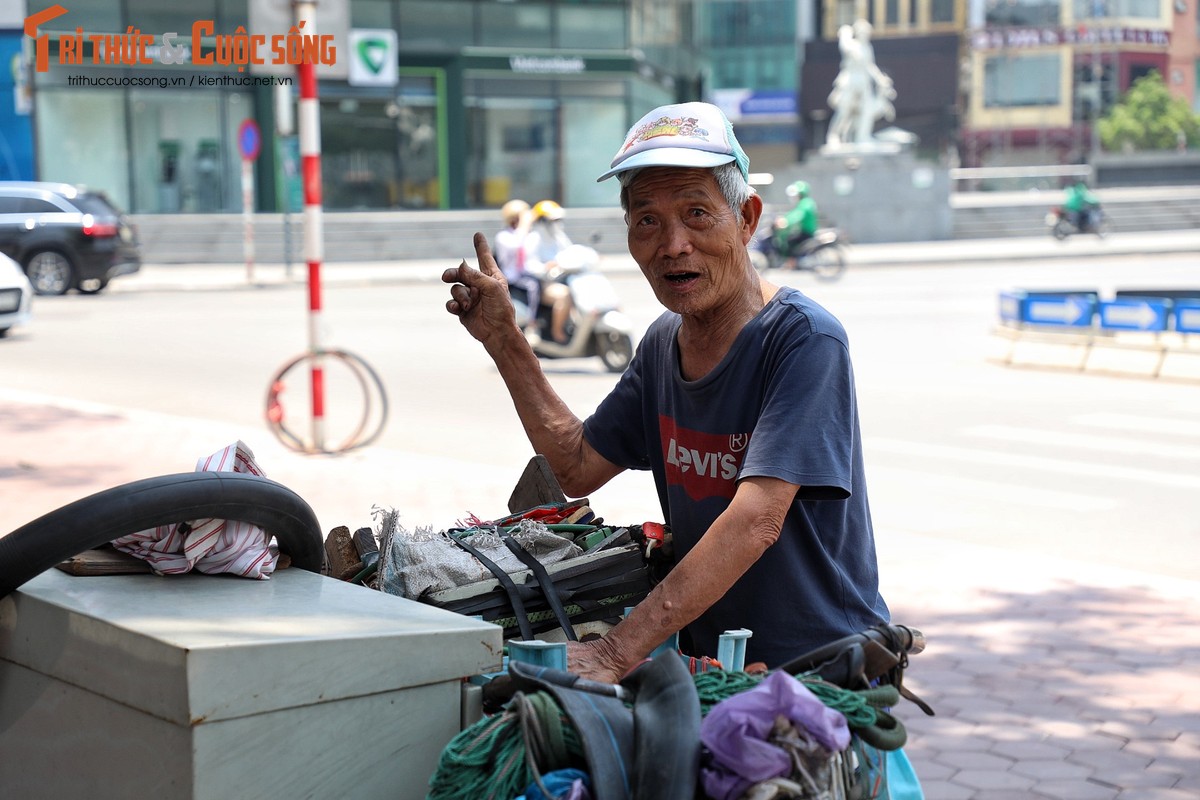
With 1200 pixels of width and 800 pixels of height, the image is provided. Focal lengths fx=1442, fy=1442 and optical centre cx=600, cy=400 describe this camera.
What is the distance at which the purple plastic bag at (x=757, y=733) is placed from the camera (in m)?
1.60

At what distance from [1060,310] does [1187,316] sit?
1448mm

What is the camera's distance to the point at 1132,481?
8.52m

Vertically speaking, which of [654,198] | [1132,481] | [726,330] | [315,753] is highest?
[654,198]

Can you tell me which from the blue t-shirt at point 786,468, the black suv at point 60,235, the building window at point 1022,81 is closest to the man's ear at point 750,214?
the blue t-shirt at point 786,468

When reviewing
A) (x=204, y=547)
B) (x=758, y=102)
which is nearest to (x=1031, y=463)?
(x=204, y=547)

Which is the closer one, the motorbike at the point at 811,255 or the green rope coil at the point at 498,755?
the green rope coil at the point at 498,755

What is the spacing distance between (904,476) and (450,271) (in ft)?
21.5

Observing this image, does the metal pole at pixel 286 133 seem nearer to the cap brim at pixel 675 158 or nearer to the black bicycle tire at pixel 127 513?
the cap brim at pixel 675 158

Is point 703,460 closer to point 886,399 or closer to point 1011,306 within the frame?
point 886,399

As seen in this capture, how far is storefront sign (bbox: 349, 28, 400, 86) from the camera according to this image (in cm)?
3484

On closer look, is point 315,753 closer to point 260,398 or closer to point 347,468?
point 347,468

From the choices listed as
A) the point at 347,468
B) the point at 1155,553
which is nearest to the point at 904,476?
the point at 1155,553

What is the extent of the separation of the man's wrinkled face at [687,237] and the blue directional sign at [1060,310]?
12.4 m

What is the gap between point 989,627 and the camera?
568 centimetres
